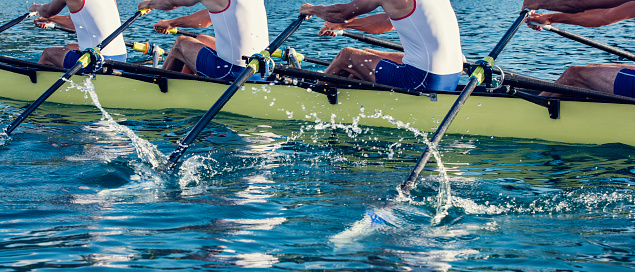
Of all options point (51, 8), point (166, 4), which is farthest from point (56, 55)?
point (166, 4)

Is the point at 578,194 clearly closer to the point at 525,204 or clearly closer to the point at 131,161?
the point at 525,204

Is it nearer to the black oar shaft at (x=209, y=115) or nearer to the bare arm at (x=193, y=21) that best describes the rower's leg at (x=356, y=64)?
the black oar shaft at (x=209, y=115)

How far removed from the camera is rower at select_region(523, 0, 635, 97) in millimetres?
5613

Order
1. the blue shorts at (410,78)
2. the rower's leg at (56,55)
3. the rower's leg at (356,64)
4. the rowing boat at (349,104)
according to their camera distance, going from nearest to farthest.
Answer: the rowing boat at (349,104)
the blue shorts at (410,78)
the rower's leg at (356,64)
the rower's leg at (56,55)

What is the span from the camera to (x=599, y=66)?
5930 millimetres

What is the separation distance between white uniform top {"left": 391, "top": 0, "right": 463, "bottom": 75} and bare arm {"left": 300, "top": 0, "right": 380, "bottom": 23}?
334 mm

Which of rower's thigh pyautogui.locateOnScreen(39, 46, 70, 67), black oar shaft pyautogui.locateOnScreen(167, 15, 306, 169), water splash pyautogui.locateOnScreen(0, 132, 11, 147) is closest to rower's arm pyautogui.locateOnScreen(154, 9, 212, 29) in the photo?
rower's thigh pyautogui.locateOnScreen(39, 46, 70, 67)

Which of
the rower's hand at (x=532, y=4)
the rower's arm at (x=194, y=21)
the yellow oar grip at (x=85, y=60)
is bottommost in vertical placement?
the yellow oar grip at (x=85, y=60)

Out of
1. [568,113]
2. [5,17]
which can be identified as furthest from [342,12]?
[5,17]

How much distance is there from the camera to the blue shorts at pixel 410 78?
20.6ft

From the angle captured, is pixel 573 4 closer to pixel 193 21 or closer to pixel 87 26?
pixel 193 21

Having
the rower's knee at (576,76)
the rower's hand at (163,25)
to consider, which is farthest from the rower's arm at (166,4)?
the rower's knee at (576,76)

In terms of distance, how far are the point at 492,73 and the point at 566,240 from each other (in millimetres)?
2151

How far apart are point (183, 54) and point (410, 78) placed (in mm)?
3076
